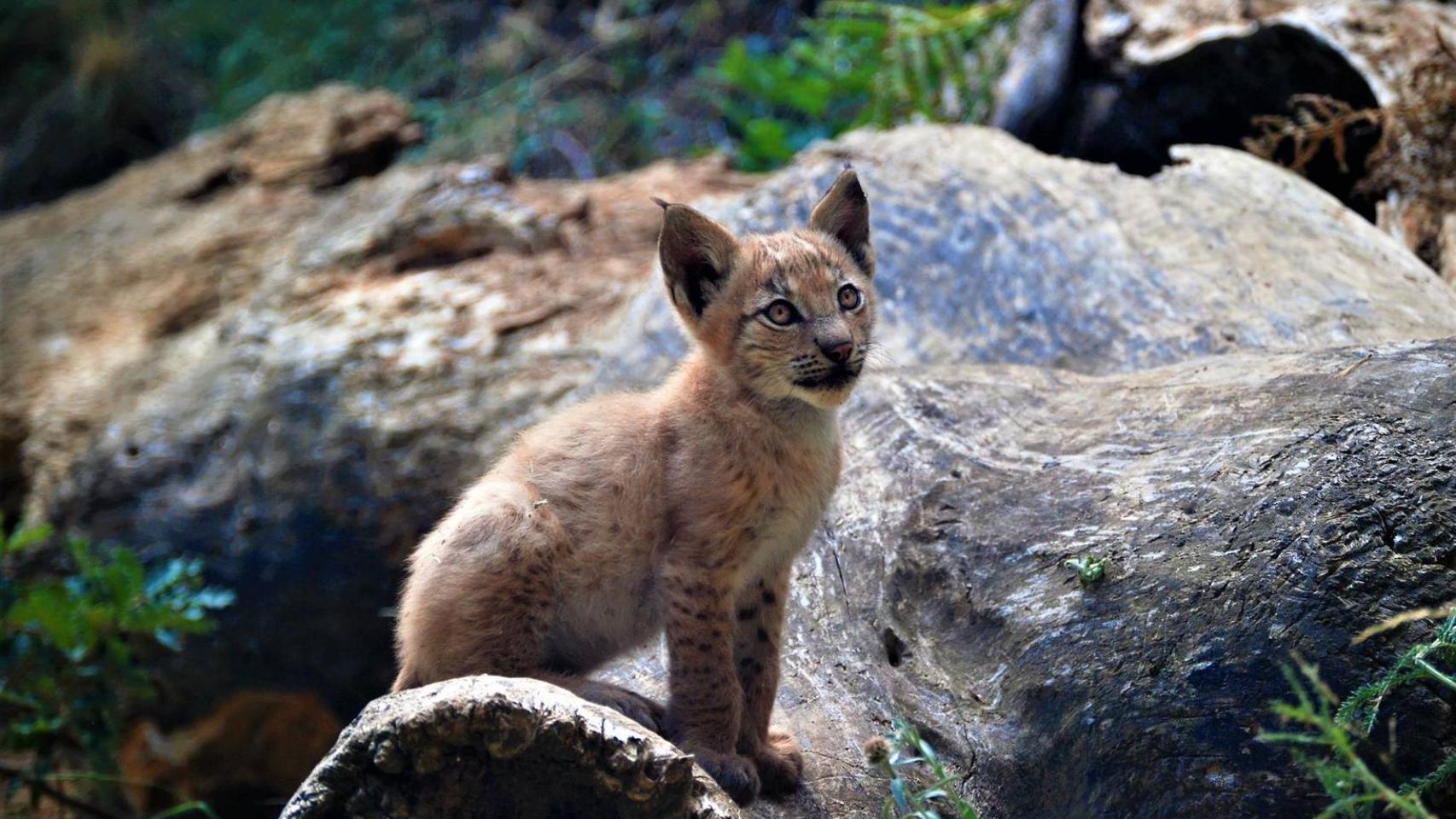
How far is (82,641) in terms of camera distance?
6.40 metres

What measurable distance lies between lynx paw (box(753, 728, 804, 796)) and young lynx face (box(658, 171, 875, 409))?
46.6 inches

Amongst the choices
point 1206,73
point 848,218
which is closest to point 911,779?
point 848,218

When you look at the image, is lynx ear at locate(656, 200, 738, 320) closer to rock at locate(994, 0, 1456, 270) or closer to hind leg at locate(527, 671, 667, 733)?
hind leg at locate(527, 671, 667, 733)

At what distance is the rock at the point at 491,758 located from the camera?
311 centimetres

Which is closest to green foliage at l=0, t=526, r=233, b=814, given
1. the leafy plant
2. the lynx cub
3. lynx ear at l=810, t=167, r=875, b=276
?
the lynx cub

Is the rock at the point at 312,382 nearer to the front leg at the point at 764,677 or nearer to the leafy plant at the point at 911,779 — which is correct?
the front leg at the point at 764,677

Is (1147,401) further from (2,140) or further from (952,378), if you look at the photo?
(2,140)

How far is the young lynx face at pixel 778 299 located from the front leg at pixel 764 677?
2.27 ft

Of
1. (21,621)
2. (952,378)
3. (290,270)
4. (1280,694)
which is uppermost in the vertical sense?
(1280,694)

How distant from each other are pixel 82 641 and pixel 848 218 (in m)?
4.44

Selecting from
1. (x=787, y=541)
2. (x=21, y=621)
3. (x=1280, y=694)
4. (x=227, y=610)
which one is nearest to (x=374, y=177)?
(x=227, y=610)

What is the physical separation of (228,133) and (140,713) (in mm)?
4577

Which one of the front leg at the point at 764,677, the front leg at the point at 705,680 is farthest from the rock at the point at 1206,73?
the front leg at the point at 705,680

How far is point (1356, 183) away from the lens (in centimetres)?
693
